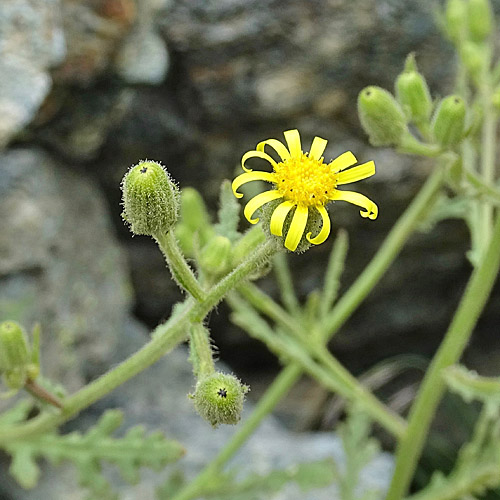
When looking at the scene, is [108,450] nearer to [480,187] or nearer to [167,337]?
[167,337]

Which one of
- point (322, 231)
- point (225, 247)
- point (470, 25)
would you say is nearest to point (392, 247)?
point (470, 25)

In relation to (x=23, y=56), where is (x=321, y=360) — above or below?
below

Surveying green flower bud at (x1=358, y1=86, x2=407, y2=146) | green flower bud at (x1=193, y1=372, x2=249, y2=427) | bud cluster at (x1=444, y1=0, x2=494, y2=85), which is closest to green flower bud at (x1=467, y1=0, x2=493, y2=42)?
bud cluster at (x1=444, y1=0, x2=494, y2=85)

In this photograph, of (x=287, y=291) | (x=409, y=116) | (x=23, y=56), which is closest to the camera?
(x=409, y=116)

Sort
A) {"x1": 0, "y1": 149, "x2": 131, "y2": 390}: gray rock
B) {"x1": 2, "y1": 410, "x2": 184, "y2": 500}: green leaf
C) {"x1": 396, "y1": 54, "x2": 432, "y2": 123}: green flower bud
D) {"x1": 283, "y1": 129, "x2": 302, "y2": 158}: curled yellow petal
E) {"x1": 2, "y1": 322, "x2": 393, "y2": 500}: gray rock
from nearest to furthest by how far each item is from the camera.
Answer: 1. {"x1": 283, "y1": 129, "x2": 302, "y2": 158}: curled yellow petal
2. {"x1": 396, "y1": 54, "x2": 432, "y2": 123}: green flower bud
3. {"x1": 2, "y1": 410, "x2": 184, "y2": 500}: green leaf
4. {"x1": 0, "y1": 149, "x2": 131, "y2": 390}: gray rock
5. {"x1": 2, "y1": 322, "x2": 393, "y2": 500}: gray rock

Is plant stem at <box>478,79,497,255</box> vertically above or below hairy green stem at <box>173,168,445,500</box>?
above

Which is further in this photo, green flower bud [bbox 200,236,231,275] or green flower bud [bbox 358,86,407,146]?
green flower bud [bbox 358,86,407,146]

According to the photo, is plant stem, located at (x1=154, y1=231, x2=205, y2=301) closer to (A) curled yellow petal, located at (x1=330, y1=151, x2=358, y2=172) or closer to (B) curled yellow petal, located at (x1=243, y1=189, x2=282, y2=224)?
(B) curled yellow petal, located at (x1=243, y1=189, x2=282, y2=224)

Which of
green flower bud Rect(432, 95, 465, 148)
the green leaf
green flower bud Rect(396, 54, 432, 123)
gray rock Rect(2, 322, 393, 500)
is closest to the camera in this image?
green flower bud Rect(432, 95, 465, 148)
